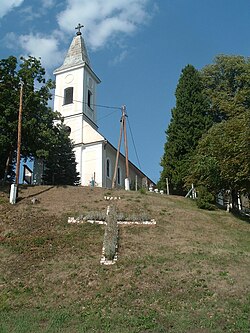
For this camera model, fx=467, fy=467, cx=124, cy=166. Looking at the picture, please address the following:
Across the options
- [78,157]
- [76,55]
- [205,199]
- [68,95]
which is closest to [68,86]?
[68,95]

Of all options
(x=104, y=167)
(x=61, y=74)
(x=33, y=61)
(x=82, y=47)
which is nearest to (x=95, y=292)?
(x=33, y=61)

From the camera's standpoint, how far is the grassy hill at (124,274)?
13.9m

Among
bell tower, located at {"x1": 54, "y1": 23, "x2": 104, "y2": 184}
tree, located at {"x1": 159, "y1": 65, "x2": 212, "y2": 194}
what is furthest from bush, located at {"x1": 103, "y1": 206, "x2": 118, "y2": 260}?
bell tower, located at {"x1": 54, "y1": 23, "x2": 104, "y2": 184}

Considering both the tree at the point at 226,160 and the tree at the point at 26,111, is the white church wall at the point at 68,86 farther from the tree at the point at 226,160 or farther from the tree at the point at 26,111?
the tree at the point at 226,160

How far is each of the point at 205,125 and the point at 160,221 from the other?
61.9 feet

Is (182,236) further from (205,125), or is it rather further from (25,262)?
(205,125)

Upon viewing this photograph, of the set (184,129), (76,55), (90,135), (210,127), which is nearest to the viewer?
(210,127)

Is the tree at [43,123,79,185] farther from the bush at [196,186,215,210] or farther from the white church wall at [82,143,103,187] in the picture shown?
the bush at [196,186,215,210]

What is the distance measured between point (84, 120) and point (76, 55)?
9069 mm

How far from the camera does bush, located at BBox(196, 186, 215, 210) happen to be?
30327mm

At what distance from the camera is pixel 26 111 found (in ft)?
109

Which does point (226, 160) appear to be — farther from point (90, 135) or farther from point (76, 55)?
point (76, 55)

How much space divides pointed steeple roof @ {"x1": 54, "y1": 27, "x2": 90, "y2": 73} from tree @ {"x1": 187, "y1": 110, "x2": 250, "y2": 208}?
764 inches

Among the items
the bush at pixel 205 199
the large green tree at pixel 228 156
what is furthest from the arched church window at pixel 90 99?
the bush at pixel 205 199
